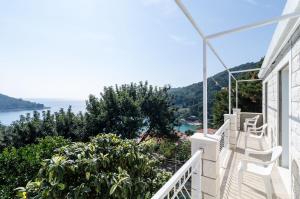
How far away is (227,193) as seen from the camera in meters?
3.50

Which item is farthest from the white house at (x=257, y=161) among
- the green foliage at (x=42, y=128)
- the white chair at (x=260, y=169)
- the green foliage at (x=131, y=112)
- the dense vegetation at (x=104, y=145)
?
the green foliage at (x=42, y=128)

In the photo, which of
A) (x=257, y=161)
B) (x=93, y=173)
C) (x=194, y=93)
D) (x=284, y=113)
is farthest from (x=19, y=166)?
(x=194, y=93)

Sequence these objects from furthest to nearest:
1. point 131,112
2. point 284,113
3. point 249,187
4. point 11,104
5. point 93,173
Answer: point 11,104, point 131,112, point 284,113, point 249,187, point 93,173

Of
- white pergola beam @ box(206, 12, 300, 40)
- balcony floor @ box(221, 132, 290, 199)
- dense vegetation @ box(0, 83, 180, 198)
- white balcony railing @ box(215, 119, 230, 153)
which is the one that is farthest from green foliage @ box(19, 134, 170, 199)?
white pergola beam @ box(206, 12, 300, 40)

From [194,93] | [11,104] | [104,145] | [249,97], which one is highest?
[194,93]

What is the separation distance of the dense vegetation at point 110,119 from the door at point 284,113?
1102 centimetres

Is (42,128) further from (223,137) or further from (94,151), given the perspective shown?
(94,151)

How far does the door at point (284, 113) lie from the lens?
15.3ft

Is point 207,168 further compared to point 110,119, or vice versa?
point 110,119

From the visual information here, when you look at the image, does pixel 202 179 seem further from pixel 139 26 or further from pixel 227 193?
pixel 139 26

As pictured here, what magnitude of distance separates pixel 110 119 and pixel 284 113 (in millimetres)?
12058

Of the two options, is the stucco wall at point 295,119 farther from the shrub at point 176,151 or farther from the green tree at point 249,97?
the green tree at point 249,97

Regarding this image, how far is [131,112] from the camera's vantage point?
15867 mm

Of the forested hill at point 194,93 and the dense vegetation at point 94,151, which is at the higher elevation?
the forested hill at point 194,93
